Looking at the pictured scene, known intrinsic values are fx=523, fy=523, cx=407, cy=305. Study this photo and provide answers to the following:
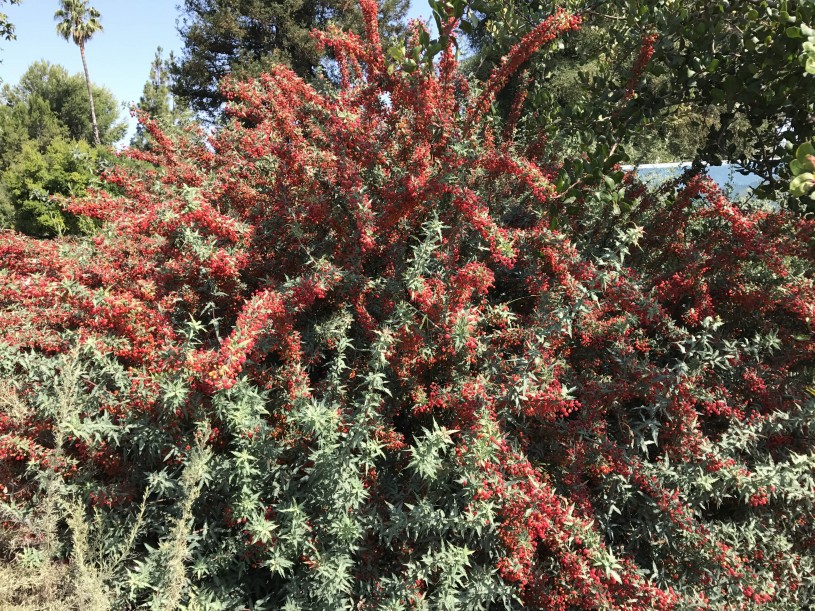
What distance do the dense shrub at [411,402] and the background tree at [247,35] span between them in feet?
53.1

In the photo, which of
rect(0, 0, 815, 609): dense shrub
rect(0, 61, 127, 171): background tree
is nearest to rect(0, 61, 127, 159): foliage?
rect(0, 61, 127, 171): background tree

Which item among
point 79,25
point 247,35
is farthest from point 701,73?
point 79,25

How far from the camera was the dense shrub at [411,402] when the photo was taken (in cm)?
203

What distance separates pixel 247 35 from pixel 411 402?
752 inches

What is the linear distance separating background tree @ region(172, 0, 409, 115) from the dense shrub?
53.1ft

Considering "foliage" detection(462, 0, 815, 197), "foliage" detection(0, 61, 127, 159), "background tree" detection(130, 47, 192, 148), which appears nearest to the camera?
"foliage" detection(462, 0, 815, 197)

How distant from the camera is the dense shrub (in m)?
2.03

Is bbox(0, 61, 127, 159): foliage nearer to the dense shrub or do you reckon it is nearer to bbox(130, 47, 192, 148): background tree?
bbox(130, 47, 192, 148): background tree

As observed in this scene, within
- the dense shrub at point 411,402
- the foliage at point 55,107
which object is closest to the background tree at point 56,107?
the foliage at point 55,107

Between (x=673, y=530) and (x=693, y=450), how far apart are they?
0.34m

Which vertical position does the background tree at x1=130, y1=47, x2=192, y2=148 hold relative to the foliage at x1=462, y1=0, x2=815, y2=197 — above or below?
above

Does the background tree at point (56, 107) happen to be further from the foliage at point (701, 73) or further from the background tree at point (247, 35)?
the foliage at point (701, 73)

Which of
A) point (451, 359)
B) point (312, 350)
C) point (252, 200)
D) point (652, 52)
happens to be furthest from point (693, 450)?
point (252, 200)

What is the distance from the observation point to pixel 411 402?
93.7 inches
